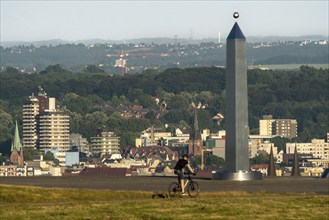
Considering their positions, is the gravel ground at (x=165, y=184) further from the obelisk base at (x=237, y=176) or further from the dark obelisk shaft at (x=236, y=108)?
the dark obelisk shaft at (x=236, y=108)

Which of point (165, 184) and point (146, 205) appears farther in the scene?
point (165, 184)

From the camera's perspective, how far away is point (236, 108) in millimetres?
64500

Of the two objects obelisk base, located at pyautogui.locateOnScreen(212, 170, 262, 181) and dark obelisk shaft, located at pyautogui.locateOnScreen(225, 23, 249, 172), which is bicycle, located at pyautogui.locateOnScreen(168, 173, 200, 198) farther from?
dark obelisk shaft, located at pyautogui.locateOnScreen(225, 23, 249, 172)

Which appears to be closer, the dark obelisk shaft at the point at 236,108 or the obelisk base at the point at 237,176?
the obelisk base at the point at 237,176

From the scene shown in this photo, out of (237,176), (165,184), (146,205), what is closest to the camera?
(146,205)

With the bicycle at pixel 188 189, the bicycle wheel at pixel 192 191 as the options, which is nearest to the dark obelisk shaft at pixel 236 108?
the bicycle at pixel 188 189

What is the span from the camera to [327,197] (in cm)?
4950

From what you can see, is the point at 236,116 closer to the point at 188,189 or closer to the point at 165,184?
the point at 165,184

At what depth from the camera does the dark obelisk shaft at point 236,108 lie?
64375 mm

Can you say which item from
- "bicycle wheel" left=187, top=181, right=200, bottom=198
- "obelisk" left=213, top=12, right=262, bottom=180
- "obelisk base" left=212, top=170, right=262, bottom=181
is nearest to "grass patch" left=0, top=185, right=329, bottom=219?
"bicycle wheel" left=187, top=181, right=200, bottom=198

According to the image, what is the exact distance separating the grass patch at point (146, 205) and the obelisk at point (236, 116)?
1259 centimetres

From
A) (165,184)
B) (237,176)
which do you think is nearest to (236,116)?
(237,176)

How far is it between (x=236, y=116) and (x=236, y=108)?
11.5 inches

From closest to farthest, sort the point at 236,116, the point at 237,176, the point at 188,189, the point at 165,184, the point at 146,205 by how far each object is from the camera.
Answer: the point at 146,205 → the point at 188,189 → the point at 165,184 → the point at 237,176 → the point at 236,116
